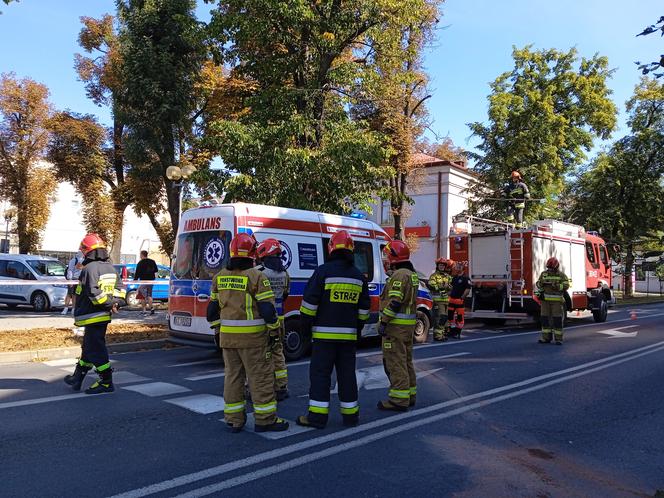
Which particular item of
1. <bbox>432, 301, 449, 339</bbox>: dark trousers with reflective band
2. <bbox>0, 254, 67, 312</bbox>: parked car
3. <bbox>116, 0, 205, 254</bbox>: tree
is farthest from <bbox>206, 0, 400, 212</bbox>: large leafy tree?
<bbox>0, 254, 67, 312</bbox>: parked car

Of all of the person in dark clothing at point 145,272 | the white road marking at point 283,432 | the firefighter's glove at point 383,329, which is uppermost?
the person in dark clothing at point 145,272

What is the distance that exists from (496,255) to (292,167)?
6.37 m

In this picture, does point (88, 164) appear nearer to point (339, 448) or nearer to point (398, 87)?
point (398, 87)

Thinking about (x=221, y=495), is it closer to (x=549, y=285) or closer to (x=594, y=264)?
(x=549, y=285)

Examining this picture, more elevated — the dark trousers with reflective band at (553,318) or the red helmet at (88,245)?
the red helmet at (88,245)

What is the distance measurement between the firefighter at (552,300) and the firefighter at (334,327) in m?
7.89

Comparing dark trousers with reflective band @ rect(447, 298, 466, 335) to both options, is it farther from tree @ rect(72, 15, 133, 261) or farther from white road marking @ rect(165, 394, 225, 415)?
tree @ rect(72, 15, 133, 261)

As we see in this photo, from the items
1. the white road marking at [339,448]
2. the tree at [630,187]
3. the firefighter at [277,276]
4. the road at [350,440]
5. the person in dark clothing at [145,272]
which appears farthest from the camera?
the tree at [630,187]

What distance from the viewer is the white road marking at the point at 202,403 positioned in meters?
5.78

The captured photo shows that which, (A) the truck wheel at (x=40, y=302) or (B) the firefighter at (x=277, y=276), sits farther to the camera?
(A) the truck wheel at (x=40, y=302)

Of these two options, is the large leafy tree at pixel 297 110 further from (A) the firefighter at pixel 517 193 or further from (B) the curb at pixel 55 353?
(A) the firefighter at pixel 517 193

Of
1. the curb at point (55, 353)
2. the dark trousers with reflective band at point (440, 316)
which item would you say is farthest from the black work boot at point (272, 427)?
the dark trousers with reflective band at point (440, 316)

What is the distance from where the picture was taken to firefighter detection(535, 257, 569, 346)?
11.8 metres

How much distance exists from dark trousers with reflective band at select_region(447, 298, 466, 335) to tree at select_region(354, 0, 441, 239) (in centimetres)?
327
